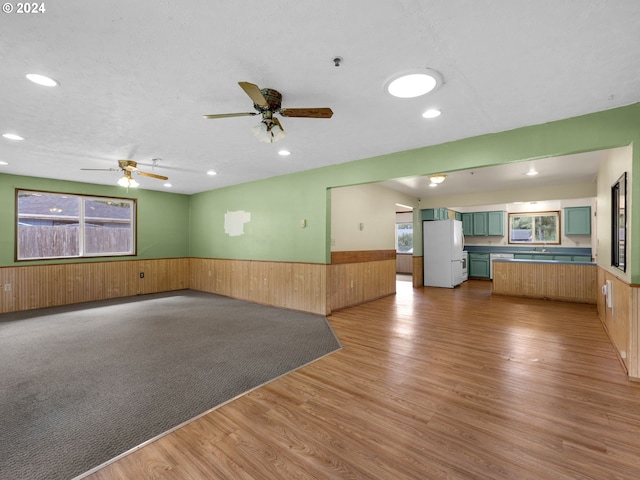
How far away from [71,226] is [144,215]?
1353mm

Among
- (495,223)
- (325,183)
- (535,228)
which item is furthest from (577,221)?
(325,183)

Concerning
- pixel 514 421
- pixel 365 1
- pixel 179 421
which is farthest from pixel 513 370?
pixel 365 1

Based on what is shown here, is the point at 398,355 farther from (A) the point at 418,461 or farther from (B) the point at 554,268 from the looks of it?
(B) the point at 554,268

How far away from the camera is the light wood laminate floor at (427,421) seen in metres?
1.57

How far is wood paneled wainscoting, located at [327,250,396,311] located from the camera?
5.22 m

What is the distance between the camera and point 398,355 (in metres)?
3.10

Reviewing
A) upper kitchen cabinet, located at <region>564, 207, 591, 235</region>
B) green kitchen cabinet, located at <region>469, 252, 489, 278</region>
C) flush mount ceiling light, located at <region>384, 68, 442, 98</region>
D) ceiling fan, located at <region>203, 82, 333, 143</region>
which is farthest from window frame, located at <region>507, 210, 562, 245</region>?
ceiling fan, located at <region>203, 82, 333, 143</region>

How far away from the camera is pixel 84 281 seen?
6027 mm

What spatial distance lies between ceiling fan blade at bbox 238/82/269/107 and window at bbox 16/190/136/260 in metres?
5.94

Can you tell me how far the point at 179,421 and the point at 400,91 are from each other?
2.90 metres

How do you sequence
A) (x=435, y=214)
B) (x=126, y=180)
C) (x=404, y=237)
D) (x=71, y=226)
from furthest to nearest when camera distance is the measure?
(x=404, y=237) < (x=435, y=214) < (x=71, y=226) < (x=126, y=180)

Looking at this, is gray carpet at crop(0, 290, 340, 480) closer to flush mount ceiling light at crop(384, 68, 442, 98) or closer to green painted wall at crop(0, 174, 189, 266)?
green painted wall at crop(0, 174, 189, 266)

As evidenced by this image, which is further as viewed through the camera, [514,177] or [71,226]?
[71,226]

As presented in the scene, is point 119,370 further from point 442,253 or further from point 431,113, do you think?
point 442,253
